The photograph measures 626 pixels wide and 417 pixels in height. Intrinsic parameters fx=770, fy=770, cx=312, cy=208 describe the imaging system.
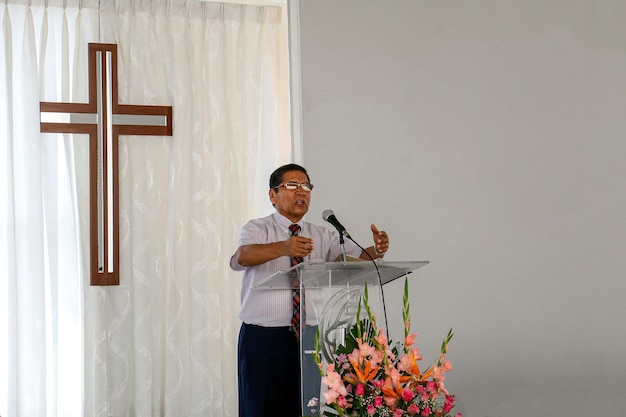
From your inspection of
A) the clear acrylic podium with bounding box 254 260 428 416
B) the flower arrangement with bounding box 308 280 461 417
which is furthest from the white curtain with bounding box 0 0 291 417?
the flower arrangement with bounding box 308 280 461 417

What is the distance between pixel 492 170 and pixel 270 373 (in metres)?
2.49

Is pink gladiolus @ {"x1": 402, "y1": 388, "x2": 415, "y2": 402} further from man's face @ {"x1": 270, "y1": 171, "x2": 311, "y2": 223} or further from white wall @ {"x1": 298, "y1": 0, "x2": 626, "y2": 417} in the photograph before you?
white wall @ {"x1": 298, "y1": 0, "x2": 626, "y2": 417}

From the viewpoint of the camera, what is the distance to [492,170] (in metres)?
5.07

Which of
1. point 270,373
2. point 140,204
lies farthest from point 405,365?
point 140,204

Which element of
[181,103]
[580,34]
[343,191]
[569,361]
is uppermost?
[580,34]

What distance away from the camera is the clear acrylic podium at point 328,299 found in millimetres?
2643

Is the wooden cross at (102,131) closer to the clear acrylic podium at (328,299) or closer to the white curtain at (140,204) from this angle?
the white curtain at (140,204)

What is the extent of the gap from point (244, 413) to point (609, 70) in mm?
3620

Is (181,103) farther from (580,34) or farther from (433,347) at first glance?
(580,34)

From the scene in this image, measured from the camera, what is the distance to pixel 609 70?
5312 mm

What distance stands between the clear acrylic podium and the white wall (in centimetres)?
190

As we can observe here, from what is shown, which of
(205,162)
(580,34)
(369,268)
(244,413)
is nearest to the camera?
(369,268)

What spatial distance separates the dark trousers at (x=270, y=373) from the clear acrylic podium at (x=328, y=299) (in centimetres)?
43

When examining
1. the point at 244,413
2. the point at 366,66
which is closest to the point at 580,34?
the point at 366,66
